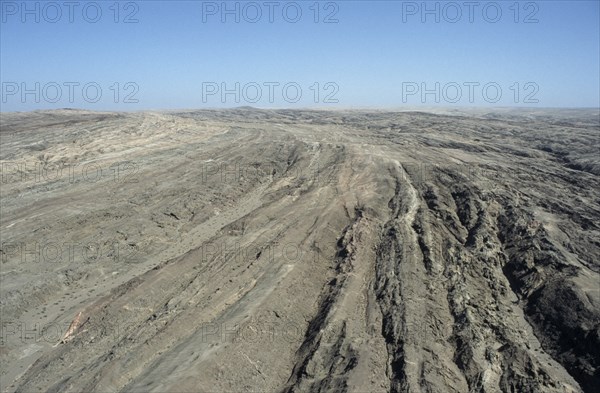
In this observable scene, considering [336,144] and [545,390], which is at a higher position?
[336,144]

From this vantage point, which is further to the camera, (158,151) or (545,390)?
(158,151)

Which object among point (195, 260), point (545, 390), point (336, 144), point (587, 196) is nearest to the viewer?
point (545, 390)

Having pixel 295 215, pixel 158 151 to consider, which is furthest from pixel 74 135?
pixel 295 215

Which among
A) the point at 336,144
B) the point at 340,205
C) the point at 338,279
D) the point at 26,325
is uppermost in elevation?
the point at 336,144

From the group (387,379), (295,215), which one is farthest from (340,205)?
(387,379)

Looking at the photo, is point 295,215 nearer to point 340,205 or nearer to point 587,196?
point 340,205

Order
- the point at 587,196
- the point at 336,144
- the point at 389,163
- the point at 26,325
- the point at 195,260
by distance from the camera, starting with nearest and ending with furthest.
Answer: the point at 26,325, the point at 195,260, the point at 587,196, the point at 389,163, the point at 336,144
